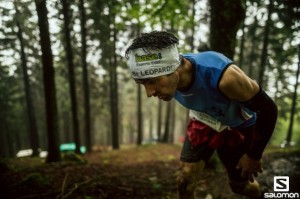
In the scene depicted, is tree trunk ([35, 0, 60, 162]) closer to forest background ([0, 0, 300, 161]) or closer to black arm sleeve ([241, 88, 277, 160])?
forest background ([0, 0, 300, 161])

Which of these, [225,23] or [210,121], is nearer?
[210,121]

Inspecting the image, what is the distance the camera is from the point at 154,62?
9.07 feet

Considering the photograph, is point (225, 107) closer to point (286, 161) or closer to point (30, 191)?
point (30, 191)

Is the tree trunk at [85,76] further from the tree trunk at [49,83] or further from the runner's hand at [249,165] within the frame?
the runner's hand at [249,165]

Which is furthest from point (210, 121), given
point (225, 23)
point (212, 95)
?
point (225, 23)

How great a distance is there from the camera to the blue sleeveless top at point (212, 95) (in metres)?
2.74

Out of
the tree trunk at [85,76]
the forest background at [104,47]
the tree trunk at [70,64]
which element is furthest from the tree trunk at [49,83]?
the tree trunk at [85,76]

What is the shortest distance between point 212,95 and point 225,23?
4.54 meters

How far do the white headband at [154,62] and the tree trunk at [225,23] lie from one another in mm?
4542

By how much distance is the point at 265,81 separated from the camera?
26859mm

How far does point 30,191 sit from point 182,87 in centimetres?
432

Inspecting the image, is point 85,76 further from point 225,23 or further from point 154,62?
point 154,62

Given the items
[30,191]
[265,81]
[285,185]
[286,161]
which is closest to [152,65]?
[285,185]

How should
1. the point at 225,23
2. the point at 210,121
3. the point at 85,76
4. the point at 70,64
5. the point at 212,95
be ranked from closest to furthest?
the point at 212,95 < the point at 210,121 < the point at 225,23 < the point at 70,64 < the point at 85,76
